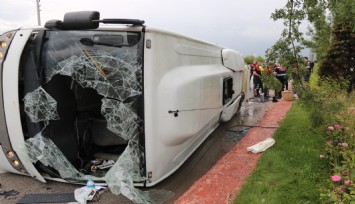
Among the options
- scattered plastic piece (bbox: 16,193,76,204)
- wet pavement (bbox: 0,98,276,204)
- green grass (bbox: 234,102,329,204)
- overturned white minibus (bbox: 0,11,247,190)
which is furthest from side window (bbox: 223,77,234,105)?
scattered plastic piece (bbox: 16,193,76,204)

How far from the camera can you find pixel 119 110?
4199 millimetres

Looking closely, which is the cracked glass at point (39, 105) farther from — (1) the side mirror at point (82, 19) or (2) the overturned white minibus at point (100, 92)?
(1) the side mirror at point (82, 19)

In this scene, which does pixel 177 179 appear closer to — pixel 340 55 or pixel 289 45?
pixel 289 45

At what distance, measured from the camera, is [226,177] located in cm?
484

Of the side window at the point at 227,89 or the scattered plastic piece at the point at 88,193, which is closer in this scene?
the scattered plastic piece at the point at 88,193

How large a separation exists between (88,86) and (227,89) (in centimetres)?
386

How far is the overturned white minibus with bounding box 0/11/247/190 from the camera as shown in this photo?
13.4 ft

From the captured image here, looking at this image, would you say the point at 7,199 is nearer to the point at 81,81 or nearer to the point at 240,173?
the point at 81,81

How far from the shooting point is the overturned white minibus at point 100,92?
407 centimetres

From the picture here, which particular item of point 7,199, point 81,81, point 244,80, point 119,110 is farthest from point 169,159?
point 244,80

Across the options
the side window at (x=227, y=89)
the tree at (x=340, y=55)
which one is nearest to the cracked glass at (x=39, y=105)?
the side window at (x=227, y=89)

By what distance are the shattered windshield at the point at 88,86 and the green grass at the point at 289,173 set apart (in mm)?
1449

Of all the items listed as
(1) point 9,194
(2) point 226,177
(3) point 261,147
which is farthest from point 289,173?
(1) point 9,194

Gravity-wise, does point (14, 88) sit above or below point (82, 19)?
below
